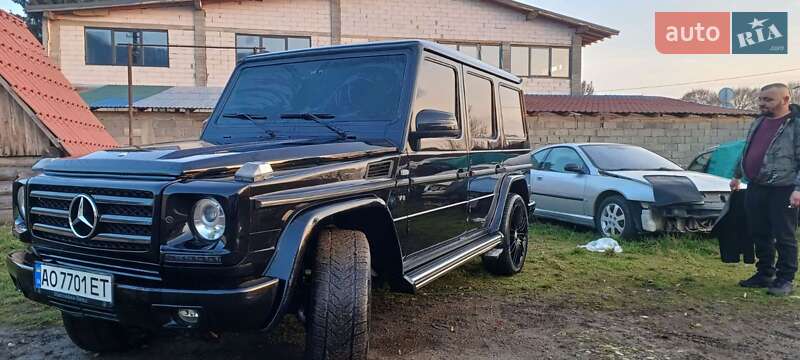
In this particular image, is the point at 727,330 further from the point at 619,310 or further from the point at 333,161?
the point at 333,161

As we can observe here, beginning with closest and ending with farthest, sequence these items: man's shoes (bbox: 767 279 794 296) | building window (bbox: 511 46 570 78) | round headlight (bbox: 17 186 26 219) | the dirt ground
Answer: round headlight (bbox: 17 186 26 219) < the dirt ground < man's shoes (bbox: 767 279 794 296) < building window (bbox: 511 46 570 78)

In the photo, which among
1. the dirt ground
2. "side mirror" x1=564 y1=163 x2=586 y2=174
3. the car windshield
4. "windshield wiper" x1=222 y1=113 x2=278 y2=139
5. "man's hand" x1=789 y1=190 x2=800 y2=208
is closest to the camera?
the dirt ground

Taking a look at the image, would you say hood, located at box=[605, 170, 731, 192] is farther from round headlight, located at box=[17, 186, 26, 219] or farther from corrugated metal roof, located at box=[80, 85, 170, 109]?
corrugated metal roof, located at box=[80, 85, 170, 109]

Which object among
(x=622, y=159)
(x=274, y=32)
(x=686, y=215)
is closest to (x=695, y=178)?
(x=686, y=215)

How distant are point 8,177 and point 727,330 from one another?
919cm

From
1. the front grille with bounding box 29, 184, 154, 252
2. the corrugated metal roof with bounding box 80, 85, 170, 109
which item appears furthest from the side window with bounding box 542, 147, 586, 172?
the corrugated metal roof with bounding box 80, 85, 170, 109

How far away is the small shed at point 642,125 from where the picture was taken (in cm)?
1694

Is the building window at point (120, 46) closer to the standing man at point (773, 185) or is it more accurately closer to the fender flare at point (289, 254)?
the standing man at point (773, 185)

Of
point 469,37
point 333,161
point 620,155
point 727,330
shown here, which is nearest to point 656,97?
point 469,37

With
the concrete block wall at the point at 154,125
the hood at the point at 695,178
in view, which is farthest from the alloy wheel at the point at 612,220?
the concrete block wall at the point at 154,125

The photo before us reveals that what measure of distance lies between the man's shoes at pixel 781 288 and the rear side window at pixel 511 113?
2606 mm

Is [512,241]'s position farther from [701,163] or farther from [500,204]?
[701,163]

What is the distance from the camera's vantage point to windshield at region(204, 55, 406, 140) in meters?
Answer: 3.65

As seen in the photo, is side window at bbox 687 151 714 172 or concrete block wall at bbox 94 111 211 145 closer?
side window at bbox 687 151 714 172
